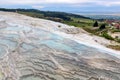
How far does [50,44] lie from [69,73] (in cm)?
281

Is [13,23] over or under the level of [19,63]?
over

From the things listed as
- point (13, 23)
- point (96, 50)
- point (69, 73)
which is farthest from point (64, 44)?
point (13, 23)

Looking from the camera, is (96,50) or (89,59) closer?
(89,59)

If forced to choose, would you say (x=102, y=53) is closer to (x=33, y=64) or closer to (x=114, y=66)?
(x=114, y=66)

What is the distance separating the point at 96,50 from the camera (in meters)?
14.7

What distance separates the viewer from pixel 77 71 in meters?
12.8

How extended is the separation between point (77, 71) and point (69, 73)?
1.28 ft

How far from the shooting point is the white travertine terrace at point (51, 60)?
12633 mm

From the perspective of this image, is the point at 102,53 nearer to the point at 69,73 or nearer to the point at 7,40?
the point at 69,73

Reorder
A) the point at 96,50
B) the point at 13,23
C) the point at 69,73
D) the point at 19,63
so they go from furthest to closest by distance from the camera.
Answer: the point at 13,23, the point at 96,50, the point at 19,63, the point at 69,73

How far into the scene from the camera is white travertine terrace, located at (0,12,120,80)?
12633 mm

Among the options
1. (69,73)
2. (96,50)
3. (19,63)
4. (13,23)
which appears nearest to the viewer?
(69,73)

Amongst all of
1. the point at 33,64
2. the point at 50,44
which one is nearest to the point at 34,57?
the point at 33,64

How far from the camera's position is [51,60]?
44.4ft
